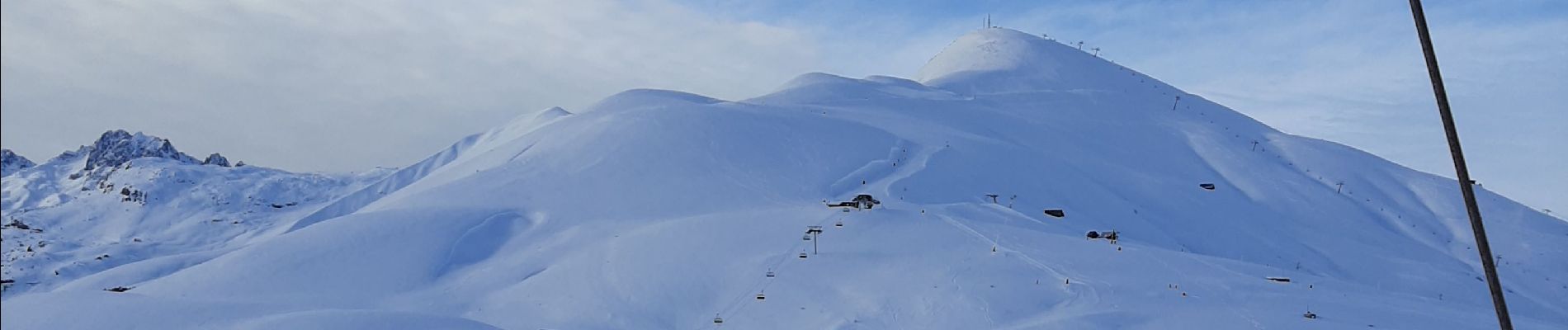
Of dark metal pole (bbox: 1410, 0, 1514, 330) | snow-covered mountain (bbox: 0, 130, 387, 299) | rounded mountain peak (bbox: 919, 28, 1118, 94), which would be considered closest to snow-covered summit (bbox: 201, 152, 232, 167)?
snow-covered mountain (bbox: 0, 130, 387, 299)

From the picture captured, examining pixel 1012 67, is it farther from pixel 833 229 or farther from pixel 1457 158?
pixel 1457 158

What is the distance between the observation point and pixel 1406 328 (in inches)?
676

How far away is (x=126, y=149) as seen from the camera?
52.5 metres

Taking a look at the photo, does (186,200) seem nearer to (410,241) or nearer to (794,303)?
(410,241)

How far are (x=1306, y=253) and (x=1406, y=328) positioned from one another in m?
13.3

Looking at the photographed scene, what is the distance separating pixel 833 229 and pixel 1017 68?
3047 centimetres

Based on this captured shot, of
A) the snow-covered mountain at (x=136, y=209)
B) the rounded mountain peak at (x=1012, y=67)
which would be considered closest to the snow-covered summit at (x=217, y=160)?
the snow-covered mountain at (x=136, y=209)

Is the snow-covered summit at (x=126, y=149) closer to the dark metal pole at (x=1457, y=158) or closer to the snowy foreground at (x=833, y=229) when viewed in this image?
the snowy foreground at (x=833, y=229)

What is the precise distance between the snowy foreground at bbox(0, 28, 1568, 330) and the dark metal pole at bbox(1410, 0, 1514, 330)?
11028 mm

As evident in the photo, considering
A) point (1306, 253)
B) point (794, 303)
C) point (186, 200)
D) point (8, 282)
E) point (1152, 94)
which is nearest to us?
point (794, 303)

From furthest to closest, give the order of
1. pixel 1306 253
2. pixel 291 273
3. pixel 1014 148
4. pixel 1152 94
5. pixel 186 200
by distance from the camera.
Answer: pixel 1152 94 < pixel 186 200 < pixel 1014 148 < pixel 1306 253 < pixel 291 273

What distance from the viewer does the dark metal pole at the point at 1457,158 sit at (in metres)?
5.59

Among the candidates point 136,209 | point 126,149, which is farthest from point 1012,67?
point 126,149

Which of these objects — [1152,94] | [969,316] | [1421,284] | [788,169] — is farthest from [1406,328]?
[1152,94]
